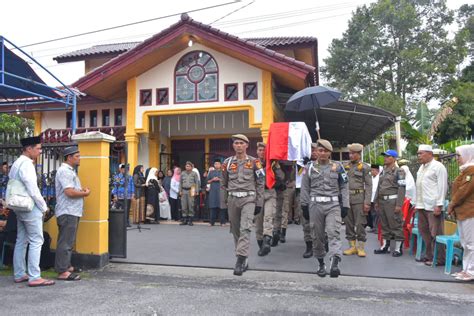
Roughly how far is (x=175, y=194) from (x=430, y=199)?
7785 mm

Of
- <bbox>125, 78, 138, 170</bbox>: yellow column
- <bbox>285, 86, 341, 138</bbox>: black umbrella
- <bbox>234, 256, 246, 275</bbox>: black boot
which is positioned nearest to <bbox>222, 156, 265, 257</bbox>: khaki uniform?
<bbox>234, 256, 246, 275</bbox>: black boot

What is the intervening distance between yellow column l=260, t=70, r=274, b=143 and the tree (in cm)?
1770

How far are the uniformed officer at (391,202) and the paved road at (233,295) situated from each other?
1.74 m

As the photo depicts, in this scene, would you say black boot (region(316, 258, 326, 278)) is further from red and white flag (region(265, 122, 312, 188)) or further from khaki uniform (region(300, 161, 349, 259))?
red and white flag (region(265, 122, 312, 188))

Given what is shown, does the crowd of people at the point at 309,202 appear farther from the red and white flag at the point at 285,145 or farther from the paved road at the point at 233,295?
the paved road at the point at 233,295

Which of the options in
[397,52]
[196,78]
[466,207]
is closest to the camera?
[466,207]

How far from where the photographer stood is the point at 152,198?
11945 millimetres

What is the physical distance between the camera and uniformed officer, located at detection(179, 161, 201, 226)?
11594 mm

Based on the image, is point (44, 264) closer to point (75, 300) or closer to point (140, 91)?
point (75, 300)

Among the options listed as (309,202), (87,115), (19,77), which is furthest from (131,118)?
(309,202)

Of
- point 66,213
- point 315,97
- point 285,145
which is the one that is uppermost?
point 315,97

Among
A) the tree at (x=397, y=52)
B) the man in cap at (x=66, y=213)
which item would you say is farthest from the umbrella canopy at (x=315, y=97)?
the tree at (x=397, y=52)

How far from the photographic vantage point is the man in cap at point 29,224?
523cm

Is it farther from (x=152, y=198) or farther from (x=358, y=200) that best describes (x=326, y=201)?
(x=152, y=198)
